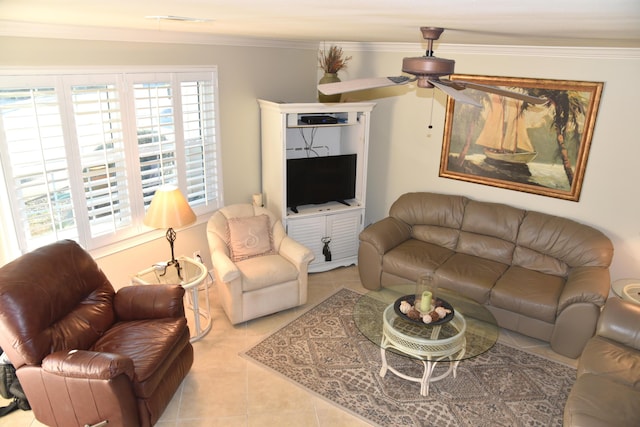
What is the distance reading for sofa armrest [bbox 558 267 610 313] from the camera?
3.60m

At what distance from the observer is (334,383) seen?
3475 millimetres

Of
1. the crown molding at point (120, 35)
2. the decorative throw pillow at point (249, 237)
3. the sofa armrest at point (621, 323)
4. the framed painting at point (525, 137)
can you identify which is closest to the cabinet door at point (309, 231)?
the decorative throw pillow at point (249, 237)

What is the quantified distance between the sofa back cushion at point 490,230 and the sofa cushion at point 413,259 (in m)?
0.25

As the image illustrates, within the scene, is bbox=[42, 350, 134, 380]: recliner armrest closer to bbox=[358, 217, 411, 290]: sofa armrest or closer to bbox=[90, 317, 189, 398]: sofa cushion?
bbox=[90, 317, 189, 398]: sofa cushion

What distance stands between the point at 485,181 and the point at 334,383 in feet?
8.76

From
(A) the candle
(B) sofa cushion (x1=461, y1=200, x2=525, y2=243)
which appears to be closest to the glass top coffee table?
(A) the candle

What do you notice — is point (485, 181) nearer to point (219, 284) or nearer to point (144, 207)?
point (219, 284)

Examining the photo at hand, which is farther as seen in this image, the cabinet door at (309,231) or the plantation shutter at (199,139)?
the cabinet door at (309,231)

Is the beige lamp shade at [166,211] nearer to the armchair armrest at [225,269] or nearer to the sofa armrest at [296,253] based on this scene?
the armchair armrest at [225,269]

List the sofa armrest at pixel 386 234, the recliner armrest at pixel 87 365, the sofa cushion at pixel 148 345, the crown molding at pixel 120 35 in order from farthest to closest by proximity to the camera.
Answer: the sofa armrest at pixel 386 234
the crown molding at pixel 120 35
the sofa cushion at pixel 148 345
the recliner armrest at pixel 87 365

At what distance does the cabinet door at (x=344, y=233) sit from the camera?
5215 mm

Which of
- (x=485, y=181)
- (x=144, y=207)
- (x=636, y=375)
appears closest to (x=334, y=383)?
(x=636, y=375)

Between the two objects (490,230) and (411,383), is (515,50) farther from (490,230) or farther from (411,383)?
(411,383)

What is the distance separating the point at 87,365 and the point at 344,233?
3.19 meters
